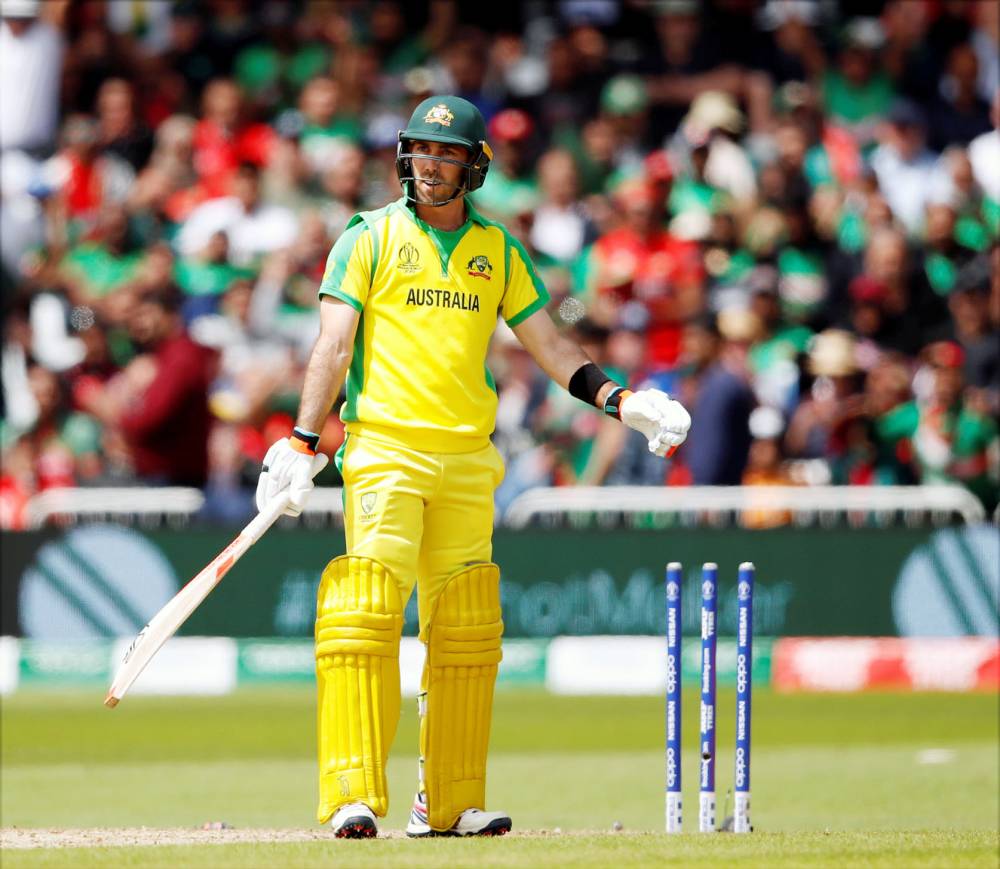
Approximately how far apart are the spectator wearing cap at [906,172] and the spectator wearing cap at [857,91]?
52cm

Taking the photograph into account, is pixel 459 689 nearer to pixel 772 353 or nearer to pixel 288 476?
pixel 288 476

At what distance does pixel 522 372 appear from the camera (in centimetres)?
1330

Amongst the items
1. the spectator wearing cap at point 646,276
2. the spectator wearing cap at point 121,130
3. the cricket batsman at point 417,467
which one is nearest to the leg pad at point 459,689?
the cricket batsman at point 417,467

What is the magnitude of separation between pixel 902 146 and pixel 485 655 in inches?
373

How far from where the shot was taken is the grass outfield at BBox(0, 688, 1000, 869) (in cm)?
558

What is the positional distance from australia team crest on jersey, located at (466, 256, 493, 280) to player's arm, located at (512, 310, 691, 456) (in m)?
0.23

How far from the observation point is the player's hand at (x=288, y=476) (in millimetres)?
6078

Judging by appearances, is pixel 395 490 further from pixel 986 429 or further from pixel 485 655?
pixel 986 429

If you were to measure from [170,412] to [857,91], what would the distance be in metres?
6.03

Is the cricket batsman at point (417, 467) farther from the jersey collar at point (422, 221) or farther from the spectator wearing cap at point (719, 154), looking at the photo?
the spectator wearing cap at point (719, 154)

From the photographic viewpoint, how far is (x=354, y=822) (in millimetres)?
5984

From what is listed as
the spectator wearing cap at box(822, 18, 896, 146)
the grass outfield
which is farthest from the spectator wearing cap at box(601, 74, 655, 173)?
the grass outfield

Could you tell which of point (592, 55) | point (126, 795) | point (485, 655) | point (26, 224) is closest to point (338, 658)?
point (485, 655)

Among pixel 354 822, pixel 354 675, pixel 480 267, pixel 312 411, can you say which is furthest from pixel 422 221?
pixel 354 822
